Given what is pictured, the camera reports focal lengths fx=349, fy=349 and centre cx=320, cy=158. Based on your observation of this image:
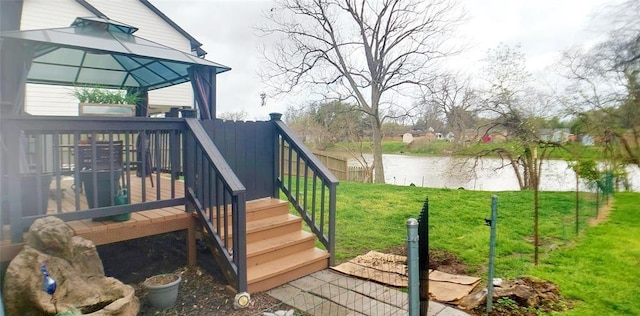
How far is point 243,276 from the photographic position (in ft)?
9.65

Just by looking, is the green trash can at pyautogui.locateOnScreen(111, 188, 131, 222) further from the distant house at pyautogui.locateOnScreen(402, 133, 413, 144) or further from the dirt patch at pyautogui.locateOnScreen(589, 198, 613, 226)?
the distant house at pyautogui.locateOnScreen(402, 133, 413, 144)

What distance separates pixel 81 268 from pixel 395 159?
14.5 metres

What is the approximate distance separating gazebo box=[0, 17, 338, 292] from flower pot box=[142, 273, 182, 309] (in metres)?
0.46

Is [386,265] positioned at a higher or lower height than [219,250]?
lower

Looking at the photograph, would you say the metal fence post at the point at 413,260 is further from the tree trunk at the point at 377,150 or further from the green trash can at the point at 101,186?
the tree trunk at the point at 377,150

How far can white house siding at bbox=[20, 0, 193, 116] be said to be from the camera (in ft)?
30.9

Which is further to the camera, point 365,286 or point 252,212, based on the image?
point 252,212

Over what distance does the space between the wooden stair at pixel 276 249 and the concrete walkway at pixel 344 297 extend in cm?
11

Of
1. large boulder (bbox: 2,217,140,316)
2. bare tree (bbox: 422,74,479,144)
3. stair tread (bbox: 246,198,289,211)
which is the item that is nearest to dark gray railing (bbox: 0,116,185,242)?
large boulder (bbox: 2,217,140,316)

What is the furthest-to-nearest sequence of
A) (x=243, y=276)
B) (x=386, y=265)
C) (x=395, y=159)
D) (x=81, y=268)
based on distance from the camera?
(x=395, y=159), (x=386, y=265), (x=243, y=276), (x=81, y=268)

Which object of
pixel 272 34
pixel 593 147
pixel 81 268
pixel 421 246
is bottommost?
pixel 81 268

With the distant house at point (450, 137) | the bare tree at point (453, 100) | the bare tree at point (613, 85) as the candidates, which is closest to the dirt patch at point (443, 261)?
the bare tree at point (613, 85)

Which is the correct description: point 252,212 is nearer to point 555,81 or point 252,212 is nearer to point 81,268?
point 81,268

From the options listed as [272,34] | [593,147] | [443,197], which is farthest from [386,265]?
[272,34]
